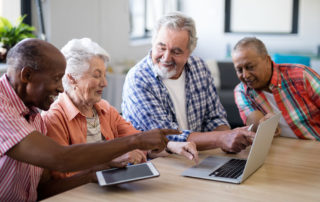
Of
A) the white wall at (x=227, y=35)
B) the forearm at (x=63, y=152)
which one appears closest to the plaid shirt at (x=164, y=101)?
the forearm at (x=63, y=152)

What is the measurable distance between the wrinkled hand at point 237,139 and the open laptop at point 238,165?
0.09 metres

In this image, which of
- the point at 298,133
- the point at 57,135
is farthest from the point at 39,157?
the point at 298,133

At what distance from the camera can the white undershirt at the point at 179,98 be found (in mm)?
2363

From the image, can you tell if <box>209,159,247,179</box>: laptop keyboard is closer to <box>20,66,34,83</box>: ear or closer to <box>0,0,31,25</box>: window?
<box>20,66,34,83</box>: ear

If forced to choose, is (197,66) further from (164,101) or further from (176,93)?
(164,101)

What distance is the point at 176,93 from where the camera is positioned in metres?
2.38

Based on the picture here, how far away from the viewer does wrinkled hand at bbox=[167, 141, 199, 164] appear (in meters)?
1.84

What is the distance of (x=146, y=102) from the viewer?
2.19 m

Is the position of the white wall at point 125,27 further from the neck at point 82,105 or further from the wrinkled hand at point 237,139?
the wrinkled hand at point 237,139

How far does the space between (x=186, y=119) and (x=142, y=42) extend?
4293 millimetres

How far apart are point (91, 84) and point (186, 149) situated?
53 cm

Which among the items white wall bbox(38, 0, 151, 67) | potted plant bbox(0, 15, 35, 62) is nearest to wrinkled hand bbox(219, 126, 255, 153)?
→ potted plant bbox(0, 15, 35, 62)

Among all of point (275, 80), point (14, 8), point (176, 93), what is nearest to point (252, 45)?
point (275, 80)

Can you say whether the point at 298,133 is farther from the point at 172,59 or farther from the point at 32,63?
the point at 32,63
